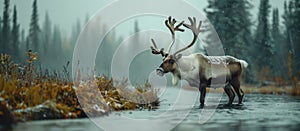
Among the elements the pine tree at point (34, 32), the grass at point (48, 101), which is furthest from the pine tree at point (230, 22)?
the grass at point (48, 101)

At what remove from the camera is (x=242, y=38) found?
20641 mm

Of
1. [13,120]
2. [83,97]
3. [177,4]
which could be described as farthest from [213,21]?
[13,120]

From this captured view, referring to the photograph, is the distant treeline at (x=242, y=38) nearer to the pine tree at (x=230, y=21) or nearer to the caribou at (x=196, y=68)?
the pine tree at (x=230, y=21)

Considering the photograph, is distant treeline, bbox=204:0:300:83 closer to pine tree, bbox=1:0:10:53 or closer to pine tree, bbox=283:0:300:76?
pine tree, bbox=283:0:300:76

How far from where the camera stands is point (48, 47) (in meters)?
27.4

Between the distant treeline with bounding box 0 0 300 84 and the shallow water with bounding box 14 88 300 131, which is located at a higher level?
the distant treeline with bounding box 0 0 300 84

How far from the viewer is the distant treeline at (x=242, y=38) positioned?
64.7ft

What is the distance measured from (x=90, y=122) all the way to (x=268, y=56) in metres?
18.0

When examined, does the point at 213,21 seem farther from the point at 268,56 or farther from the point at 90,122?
the point at 90,122

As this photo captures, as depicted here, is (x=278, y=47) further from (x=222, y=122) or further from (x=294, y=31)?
(x=222, y=122)

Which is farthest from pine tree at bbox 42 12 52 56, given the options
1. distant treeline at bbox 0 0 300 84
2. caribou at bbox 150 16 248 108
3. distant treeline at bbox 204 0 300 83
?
caribou at bbox 150 16 248 108

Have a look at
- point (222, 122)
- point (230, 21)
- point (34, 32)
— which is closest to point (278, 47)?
point (230, 21)

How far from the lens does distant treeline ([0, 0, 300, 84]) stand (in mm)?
19734

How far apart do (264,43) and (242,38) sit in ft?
7.05
